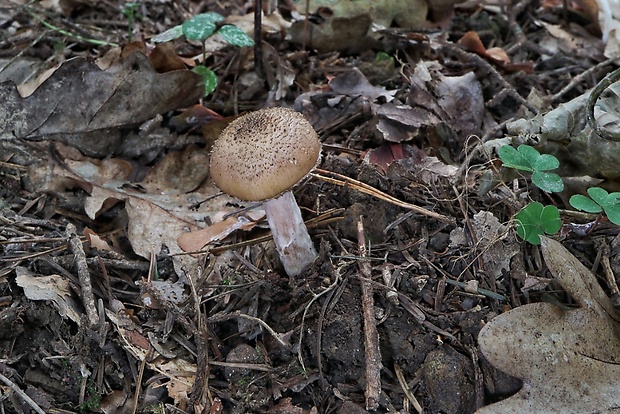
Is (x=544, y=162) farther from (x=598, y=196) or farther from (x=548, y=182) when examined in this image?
(x=598, y=196)

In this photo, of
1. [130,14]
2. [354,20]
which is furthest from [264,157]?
[130,14]

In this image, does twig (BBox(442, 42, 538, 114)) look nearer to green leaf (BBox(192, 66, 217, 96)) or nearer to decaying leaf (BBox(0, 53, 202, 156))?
green leaf (BBox(192, 66, 217, 96))

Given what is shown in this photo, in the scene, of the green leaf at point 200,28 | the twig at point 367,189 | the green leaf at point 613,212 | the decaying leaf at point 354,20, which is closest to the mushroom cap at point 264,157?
the twig at point 367,189

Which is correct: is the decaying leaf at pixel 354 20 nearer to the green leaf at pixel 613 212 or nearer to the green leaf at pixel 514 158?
the green leaf at pixel 514 158

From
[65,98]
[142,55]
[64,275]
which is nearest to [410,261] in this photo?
[64,275]

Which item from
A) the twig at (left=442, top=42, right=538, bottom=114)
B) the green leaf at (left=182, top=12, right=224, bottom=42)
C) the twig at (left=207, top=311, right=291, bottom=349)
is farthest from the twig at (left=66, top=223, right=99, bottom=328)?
the twig at (left=442, top=42, right=538, bottom=114)

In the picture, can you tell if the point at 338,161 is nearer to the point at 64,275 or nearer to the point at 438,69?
the point at 438,69
